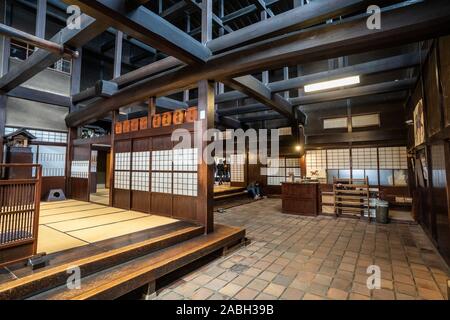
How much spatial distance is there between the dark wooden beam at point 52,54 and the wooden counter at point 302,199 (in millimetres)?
5918

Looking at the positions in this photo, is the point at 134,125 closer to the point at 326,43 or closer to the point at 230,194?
the point at 326,43

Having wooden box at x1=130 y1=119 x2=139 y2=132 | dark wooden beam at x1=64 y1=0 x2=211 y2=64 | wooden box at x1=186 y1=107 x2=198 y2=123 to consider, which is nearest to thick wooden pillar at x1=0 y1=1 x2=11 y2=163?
wooden box at x1=130 y1=119 x2=139 y2=132

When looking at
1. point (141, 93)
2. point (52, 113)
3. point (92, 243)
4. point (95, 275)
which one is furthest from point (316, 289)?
point (52, 113)

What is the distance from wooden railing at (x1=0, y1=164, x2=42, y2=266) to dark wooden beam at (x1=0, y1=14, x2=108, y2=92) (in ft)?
7.26

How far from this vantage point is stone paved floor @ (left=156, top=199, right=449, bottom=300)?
242cm

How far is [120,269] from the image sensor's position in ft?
7.97

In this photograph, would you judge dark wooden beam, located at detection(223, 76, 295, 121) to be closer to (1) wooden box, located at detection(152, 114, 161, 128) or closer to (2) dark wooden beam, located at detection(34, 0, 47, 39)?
(1) wooden box, located at detection(152, 114, 161, 128)

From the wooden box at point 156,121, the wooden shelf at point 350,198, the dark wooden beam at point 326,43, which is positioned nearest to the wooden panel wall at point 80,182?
the wooden box at point 156,121

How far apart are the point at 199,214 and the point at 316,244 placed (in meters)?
2.18

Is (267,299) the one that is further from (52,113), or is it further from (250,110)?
(52,113)

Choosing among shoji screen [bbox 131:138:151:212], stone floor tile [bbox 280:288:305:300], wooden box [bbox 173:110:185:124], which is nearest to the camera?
stone floor tile [bbox 280:288:305:300]

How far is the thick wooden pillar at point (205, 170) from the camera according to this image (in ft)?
12.4

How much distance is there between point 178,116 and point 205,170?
1359 mm

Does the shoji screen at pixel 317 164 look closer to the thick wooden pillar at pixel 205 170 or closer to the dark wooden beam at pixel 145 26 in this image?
the thick wooden pillar at pixel 205 170
